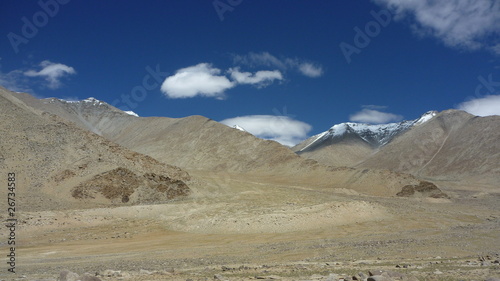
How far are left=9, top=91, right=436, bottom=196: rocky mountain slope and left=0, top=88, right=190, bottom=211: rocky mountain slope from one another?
38.6 meters

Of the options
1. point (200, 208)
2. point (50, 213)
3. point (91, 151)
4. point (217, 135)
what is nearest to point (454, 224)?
point (200, 208)

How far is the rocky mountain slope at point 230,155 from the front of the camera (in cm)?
7969

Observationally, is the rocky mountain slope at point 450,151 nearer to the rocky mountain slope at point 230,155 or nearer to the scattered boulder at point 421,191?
the scattered boulder at point 421,191

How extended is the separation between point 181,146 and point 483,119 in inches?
4884

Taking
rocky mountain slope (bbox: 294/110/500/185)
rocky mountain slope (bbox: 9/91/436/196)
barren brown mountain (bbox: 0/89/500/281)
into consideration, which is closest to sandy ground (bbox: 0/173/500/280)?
barren brown mountain (bbox: 0/89/500/281)

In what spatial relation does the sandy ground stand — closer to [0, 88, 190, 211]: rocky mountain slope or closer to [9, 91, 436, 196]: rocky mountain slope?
[0, 88, 190, 211]: rocky mountain slope

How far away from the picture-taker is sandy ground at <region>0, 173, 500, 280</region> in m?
14.1

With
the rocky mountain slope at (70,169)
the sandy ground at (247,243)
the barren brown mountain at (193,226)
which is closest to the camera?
the sandy ground at (247,243)

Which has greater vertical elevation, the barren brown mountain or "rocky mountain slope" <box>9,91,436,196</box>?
"rocky mountain slope" <box>9,91,436,196</box>

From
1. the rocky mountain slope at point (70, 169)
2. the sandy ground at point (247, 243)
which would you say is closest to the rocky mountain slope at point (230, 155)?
the rocky mountain slope at point (70, 169)

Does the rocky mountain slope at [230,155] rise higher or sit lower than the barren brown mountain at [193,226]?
higher

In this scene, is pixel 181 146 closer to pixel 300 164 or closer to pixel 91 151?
pixel 300 164

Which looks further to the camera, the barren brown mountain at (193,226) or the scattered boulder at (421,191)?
the scattered boulder at (421,191)

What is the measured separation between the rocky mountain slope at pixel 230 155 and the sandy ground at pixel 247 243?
42.0 meters
